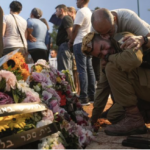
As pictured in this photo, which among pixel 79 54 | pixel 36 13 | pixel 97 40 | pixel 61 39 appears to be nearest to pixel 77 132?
pixel 97 40

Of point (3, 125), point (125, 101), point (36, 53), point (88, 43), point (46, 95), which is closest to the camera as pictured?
point (3, 125)

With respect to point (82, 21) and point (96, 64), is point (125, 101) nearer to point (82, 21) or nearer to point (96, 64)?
point (82, 21)

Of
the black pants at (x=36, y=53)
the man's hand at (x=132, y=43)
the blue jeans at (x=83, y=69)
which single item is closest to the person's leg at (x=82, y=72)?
the blue jeans at (x=83, y=69)

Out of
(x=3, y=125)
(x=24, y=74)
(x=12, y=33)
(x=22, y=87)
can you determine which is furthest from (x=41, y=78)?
(x=12, y=33)

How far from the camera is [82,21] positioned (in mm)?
4797

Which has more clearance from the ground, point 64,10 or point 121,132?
point 64,10

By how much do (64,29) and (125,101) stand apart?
283 centimetres

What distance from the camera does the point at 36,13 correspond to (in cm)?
546

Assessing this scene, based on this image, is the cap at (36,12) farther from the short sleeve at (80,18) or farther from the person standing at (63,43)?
the short sleeve at (80,18)

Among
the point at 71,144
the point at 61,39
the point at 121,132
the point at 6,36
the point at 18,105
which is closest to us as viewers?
the point at 18,105

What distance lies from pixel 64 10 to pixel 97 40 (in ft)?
9.20

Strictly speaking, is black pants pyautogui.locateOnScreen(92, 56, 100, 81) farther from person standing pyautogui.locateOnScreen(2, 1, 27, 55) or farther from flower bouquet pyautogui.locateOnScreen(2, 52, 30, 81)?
flower bouquet pyautogui.locateOnScreen(2, 52, 30, 81)

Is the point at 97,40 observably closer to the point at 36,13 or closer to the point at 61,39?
the point at 61,39

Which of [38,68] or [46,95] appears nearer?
[46,95]
